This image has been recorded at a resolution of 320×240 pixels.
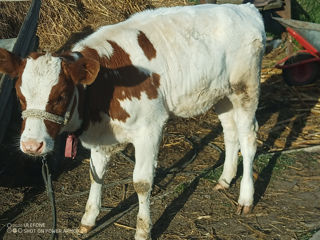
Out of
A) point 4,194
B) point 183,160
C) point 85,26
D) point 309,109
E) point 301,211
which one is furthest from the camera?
point 85,26

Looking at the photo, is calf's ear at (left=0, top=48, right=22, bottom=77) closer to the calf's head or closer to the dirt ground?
the calf's head

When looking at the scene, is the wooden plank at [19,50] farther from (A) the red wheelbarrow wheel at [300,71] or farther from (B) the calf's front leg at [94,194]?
(A) the red wheelbarrow wheel at [300,71]

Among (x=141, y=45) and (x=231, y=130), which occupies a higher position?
(x=141, y=45)

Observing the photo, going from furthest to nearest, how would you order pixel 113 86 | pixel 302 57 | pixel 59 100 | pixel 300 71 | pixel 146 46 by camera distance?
pixel 300 71 < pixel 302 57 < pixel 146 46 < pixel 113 86 < pixel 59 100

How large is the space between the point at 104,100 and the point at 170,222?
1480 mm

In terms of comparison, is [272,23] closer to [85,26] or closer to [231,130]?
[85,26]

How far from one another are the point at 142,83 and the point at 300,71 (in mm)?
4588

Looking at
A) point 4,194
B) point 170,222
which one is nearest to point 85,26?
point 4,194

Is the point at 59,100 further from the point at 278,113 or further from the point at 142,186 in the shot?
the point at 278,113

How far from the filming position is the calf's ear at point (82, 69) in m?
3.47

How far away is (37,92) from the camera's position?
3.37 m

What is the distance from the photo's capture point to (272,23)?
31.2ft

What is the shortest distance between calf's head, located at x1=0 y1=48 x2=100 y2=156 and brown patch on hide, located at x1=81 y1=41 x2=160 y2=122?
318 mm

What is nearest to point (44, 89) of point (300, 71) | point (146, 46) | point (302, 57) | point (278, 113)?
point (146, 46)
